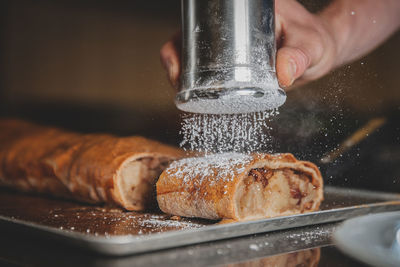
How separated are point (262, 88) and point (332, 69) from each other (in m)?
0.49

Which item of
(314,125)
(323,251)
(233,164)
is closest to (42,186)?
(233,164)

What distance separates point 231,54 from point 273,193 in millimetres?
483

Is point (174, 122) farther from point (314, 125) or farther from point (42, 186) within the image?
point (42, 186)

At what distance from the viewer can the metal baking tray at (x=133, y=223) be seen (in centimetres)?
110

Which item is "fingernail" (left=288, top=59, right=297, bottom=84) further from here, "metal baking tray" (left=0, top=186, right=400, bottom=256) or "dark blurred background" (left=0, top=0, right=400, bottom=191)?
"dark blurred background" (left=0, top=0, right=400, bottom=191)

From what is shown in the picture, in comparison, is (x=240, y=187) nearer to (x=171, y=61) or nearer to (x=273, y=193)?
(x=273, y=193)

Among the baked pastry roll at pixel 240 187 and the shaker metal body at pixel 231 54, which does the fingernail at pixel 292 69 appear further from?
the baked pastry roll at pixel 240 187

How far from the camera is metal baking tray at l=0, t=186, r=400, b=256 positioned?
3.62 feet

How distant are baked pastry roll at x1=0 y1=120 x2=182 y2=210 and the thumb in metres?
0.68

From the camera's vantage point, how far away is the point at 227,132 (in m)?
1.68

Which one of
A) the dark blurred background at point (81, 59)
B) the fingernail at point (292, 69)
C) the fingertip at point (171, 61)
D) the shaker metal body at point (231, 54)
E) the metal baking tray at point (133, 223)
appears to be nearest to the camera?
the metal baking tray at point (133, 223)

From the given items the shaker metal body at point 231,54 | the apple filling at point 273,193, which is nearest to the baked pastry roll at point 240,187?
the apple filling at point 273,193

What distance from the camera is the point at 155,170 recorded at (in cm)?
191

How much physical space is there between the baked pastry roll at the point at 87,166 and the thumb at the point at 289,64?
0.68 m
